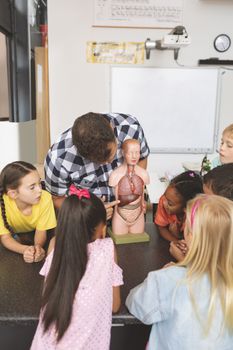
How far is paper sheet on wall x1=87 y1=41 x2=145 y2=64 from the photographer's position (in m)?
3.16

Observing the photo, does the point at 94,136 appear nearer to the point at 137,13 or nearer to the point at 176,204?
the point at 176,204

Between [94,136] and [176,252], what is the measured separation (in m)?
0.53

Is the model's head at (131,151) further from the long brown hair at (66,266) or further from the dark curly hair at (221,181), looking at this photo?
the long brown hair at (66,266)

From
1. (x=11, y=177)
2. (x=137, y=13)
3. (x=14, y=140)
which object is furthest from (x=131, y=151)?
(x=137, y=13)

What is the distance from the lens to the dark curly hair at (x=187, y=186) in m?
1.36

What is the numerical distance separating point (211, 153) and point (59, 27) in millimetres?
1885

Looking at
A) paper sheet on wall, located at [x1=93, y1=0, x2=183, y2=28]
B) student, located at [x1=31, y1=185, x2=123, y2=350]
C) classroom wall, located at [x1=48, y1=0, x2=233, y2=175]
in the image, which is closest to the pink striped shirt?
student, located at [x1=31, y1=185, x2=123, y2=350]

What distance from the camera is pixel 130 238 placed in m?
1.42

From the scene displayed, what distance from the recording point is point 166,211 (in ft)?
4.83

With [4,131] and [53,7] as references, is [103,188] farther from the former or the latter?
[53,7]

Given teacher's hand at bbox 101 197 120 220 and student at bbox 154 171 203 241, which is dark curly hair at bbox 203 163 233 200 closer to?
student at bbox 154 171 203 241

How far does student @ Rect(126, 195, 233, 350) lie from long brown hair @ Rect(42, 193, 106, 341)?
0.24 metres

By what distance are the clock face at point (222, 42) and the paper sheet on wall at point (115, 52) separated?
702 mm

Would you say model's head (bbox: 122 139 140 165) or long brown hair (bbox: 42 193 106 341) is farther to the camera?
model's head (bbox: 122 139 140 165)
